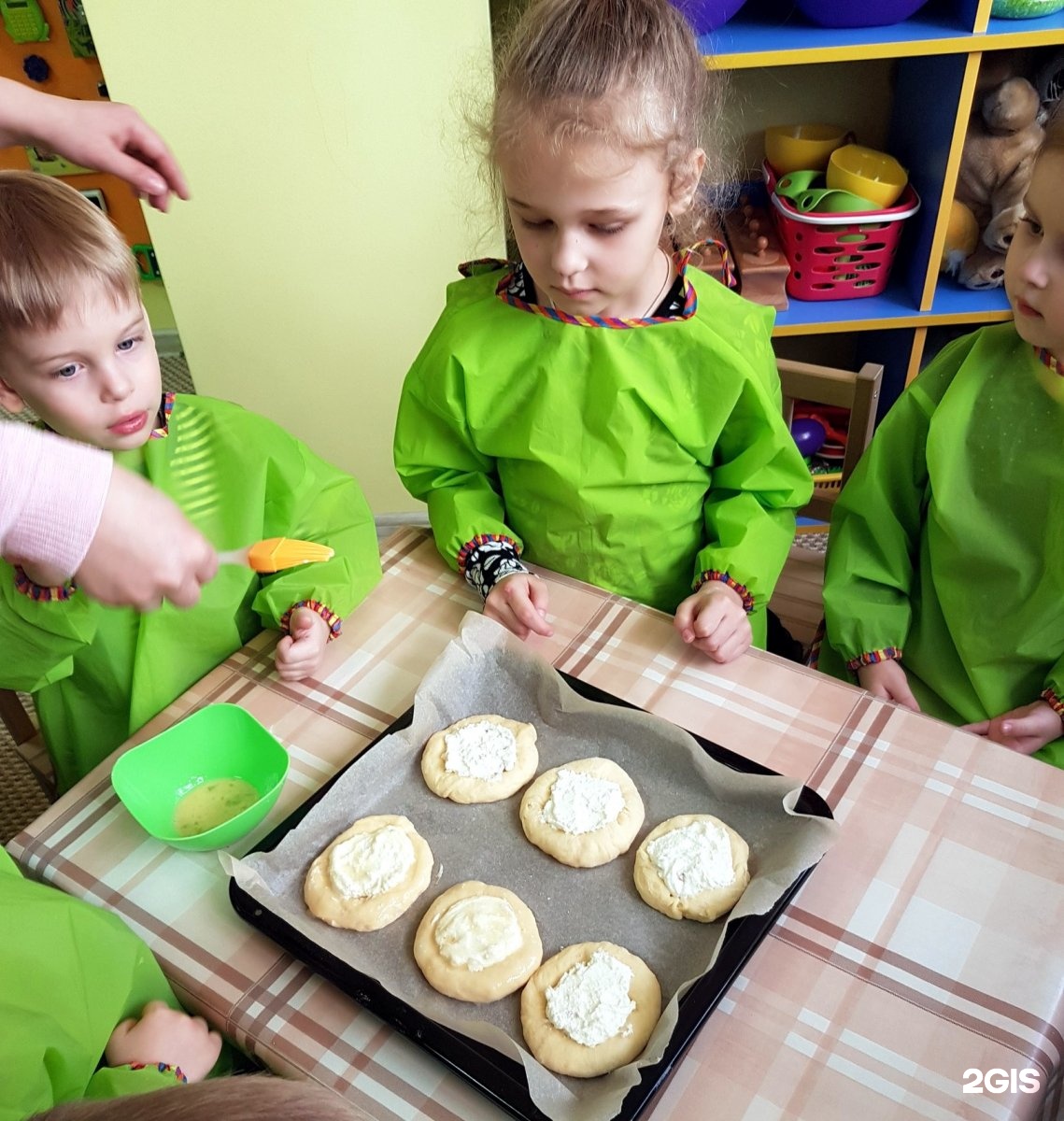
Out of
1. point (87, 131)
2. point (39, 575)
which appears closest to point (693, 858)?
point (39, 575)

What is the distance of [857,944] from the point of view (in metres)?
0.70

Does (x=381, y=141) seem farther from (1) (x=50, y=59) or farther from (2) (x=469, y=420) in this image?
(1) (x=50, y=59)

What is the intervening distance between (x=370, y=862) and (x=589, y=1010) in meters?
0.21

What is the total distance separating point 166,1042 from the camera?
695 mm

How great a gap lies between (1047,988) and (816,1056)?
181mm

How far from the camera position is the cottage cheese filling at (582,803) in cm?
78

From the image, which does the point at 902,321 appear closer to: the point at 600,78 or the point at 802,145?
the point at 802,145

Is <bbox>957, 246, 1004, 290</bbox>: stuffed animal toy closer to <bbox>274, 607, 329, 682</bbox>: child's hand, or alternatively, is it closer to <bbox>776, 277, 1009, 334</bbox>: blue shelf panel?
<bbox>776, 277, 1009, 334</bbox>: blue shelf panel

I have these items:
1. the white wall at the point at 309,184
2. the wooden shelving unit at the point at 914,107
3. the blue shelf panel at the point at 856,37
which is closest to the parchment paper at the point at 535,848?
the white wall at the point at 309,184

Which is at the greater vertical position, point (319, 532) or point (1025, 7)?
point (1025, 7)

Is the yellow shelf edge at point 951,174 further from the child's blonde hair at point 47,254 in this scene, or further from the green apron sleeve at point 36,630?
the green apron sleeve at point 36,630

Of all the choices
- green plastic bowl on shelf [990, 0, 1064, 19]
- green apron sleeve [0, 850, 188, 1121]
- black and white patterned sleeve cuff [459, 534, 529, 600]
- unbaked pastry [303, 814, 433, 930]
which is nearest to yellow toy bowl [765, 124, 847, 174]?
green plastic bowl on shelf [990, 0, 1064, 19]

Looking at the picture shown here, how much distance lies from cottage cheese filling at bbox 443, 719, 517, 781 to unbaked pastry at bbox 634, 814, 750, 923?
0.49 feet

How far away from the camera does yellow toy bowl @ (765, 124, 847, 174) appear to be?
1.96 m
